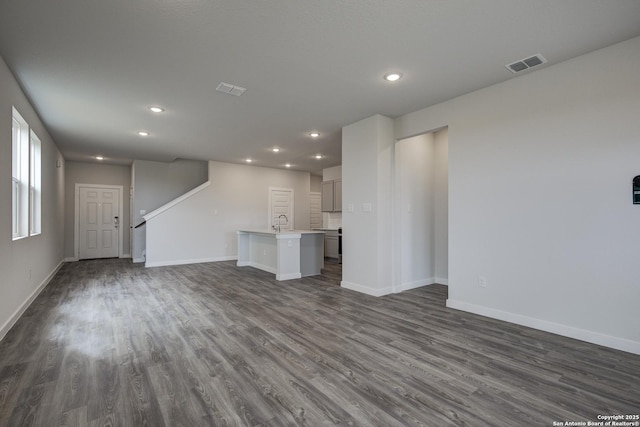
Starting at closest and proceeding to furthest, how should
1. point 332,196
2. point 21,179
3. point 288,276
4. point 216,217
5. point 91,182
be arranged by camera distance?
1. point 21,179
2. point 288,276
3. point 216,217
4. point 332,196
5. point 91,182

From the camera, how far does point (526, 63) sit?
302cm

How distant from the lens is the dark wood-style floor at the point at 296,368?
5.95 feet

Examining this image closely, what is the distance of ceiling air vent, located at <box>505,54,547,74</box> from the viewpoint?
9.61 feet

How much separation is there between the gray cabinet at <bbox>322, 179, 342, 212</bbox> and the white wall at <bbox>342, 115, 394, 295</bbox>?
10.4ft

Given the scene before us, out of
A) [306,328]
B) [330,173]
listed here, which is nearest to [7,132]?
[306,328]

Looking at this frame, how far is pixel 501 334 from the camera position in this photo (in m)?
3.04

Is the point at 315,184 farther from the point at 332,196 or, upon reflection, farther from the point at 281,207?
the point at 332,196

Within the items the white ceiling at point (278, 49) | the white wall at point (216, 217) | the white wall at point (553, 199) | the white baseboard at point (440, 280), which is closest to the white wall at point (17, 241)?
the white ceiling at point (278, 49)

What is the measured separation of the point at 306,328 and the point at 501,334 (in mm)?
1956

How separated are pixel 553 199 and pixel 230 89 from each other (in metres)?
3.75

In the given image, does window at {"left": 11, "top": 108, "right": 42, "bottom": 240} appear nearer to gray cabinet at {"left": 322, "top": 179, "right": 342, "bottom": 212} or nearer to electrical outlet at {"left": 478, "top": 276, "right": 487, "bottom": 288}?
electrical outlet at {"left": 478, "top": 276, "right": 487, "bottom": 288}

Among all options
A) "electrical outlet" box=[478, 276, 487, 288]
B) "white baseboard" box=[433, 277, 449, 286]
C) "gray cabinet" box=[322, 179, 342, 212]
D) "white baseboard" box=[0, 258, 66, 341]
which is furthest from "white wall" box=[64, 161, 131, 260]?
"electrical outlet" box=[478, 276, 487, 288]

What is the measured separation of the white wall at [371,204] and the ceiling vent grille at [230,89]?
195 centimetres

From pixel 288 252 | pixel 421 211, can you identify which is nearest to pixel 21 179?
pixel 288 252
